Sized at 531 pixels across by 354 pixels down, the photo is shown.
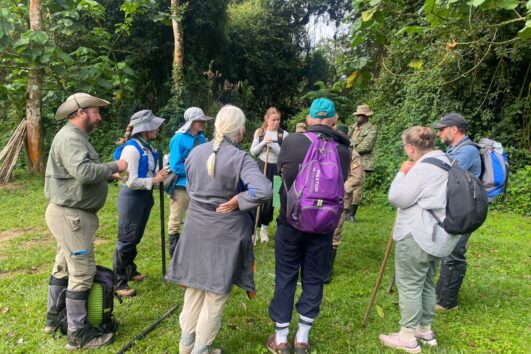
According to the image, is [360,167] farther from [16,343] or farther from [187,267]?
[16,343]

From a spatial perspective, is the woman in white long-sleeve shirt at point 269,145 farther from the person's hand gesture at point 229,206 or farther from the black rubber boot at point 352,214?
the person's hand gesture at point 229,206

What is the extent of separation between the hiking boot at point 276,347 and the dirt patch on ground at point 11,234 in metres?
4.96

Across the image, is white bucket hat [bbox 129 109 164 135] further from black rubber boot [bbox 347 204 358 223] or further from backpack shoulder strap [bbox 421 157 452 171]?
black rubber boot [bbox 347 204 358 223]

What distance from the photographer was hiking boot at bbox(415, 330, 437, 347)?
334 cm

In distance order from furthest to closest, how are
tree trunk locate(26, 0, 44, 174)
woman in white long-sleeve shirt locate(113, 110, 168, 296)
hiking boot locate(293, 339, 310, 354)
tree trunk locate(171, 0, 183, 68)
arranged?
1. tree trunk locate(171, 0, 183, 68)
2. tree trunk locate(26, 0, 44, 174)
3. woman in white long-sleeve shirt locate(113, 110, 168, 296)
4. hiking boot locate(293, 339, 310, 354)

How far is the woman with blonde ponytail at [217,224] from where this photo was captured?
2729mm

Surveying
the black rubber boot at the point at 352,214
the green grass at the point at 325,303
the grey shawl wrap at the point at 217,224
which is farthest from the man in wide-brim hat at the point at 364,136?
the grey shawl wrap at the point at 217,224

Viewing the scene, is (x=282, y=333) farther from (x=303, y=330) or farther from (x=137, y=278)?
(x=137, y=278)

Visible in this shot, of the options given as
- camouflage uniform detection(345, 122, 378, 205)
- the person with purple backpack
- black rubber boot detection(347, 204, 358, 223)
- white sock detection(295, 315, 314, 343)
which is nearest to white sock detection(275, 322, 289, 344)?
the person with purple backpack

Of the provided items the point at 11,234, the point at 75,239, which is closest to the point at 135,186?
the point at 75,239

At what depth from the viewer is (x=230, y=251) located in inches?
109

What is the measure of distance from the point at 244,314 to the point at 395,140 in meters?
8.29

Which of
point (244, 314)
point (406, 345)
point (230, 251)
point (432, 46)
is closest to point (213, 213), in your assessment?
point (230, 251)

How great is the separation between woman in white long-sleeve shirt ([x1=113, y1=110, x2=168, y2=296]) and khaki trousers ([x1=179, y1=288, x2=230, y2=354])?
1419 mm
